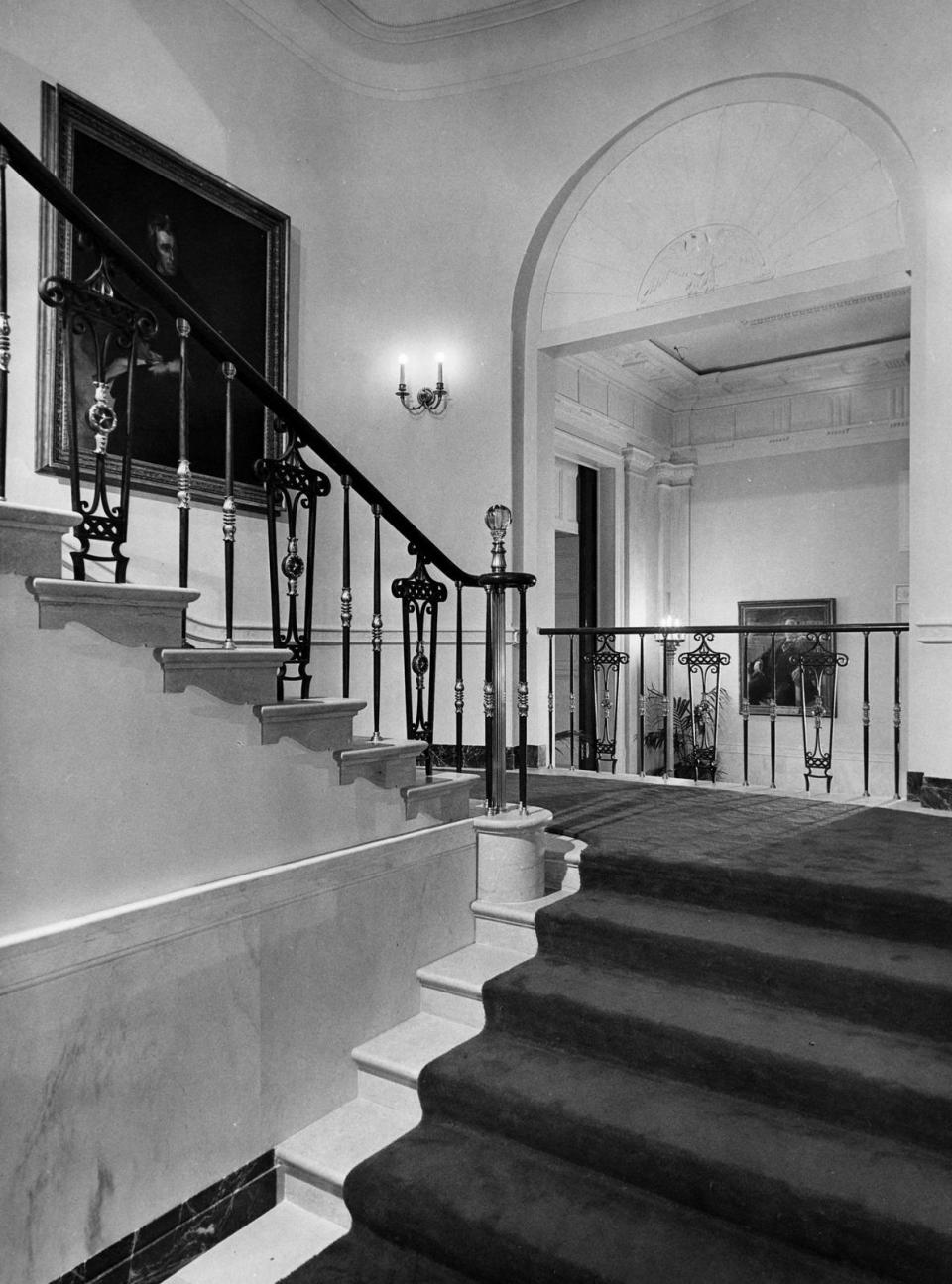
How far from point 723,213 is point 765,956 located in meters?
4.30

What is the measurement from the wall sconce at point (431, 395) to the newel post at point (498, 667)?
254cm

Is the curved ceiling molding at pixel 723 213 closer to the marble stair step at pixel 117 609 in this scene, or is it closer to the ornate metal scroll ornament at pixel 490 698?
the ornate metal scroll ornament at pixel 490 698

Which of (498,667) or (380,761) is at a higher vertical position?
(498,667)

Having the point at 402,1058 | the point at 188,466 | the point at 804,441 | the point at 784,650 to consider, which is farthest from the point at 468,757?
the point at 804,441

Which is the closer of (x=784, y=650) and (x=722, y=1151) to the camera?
(x=722, y=1151)

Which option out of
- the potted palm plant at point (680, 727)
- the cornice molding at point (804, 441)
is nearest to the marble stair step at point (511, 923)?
the potted palm plant at point (680, 727)

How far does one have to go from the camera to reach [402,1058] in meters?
2.77

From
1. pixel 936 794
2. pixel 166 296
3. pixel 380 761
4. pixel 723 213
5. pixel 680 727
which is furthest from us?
pixel 680 727

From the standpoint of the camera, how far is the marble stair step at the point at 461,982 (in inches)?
117

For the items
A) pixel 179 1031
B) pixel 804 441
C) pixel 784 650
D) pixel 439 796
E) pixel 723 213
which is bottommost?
pixel 179 1031

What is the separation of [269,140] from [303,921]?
472 cm

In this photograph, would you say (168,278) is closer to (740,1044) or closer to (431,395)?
(431,395)

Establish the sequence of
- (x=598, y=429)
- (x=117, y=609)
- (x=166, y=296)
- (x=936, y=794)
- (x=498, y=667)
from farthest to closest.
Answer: (x=598, y=429) → (x=936, y=794) → (x=498, y=667) → (x=166, y=296) → (x=117, y=609)

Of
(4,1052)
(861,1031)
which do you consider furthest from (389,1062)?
(861,1031)
